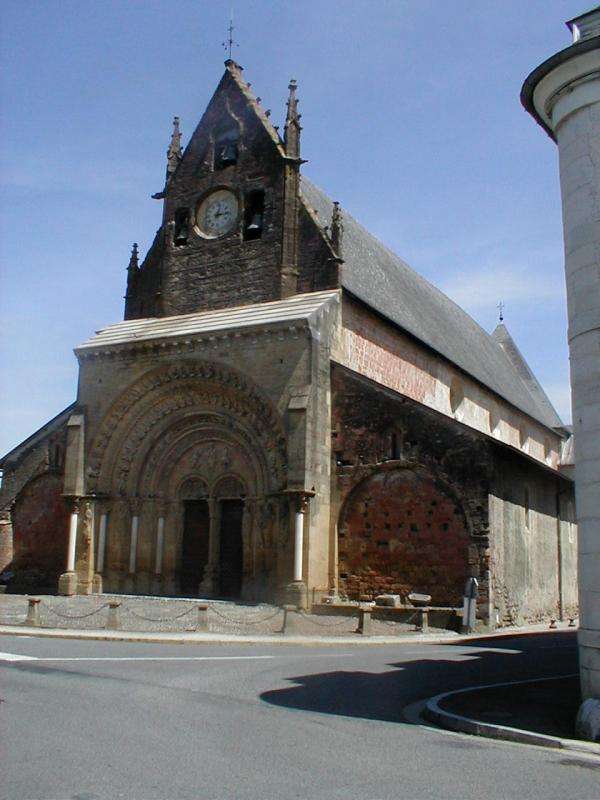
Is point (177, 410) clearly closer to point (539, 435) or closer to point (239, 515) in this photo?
point (239, 515)

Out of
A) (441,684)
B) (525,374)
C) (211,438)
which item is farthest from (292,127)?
(525,374)

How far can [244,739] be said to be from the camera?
292 inches

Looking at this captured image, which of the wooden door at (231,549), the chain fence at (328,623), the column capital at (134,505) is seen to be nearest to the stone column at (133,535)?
the column capital at (134,505)

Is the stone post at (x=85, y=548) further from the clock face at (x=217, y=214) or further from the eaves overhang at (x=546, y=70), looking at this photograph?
the eaves overhang at (x=546, y=70)

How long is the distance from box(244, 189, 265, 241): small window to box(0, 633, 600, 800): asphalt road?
16.0m

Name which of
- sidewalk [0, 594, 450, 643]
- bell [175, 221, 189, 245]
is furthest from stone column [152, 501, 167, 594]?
bell [175, 221, 189, 245]

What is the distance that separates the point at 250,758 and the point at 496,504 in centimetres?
1580

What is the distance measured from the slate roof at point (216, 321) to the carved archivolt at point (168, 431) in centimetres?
119

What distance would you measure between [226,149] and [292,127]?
8.09 ft

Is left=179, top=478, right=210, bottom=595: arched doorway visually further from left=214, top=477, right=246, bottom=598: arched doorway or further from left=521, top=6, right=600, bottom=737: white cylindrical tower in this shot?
left=521, top=6, right=600, bottom=737: white cylindrical tower

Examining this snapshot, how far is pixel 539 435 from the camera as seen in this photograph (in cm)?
4462

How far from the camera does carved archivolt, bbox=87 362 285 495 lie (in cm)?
2480

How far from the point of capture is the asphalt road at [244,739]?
602 cm

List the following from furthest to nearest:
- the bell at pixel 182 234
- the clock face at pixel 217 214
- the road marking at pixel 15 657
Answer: the bell at pixel 182 234, the clock face at pixel 217 214, the road marking at pixel 15 657
